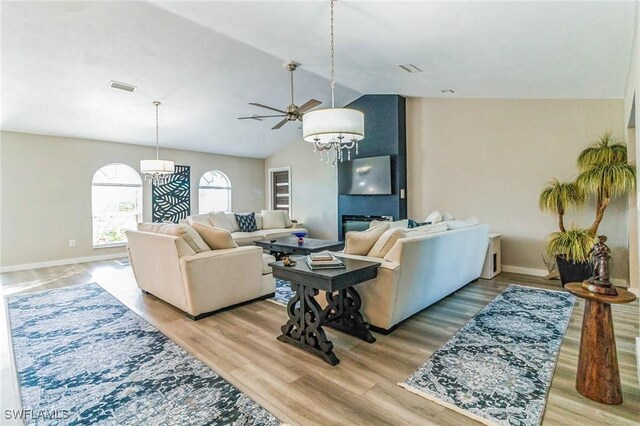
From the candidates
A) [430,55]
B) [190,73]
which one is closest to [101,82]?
[190,73]

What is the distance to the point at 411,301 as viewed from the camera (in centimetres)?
307

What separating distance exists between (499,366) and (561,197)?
3.09 m

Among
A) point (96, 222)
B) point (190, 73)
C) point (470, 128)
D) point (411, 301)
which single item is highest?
point (190, 73)

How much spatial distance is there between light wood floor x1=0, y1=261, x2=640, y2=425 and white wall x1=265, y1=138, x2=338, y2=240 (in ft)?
14.2

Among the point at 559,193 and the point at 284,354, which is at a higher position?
the point at 559,193

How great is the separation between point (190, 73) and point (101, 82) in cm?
119

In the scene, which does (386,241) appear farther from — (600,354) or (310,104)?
(310,104)

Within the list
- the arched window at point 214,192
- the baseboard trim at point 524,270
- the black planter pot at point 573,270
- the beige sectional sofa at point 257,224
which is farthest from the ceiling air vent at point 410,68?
the arched window at point 214,192

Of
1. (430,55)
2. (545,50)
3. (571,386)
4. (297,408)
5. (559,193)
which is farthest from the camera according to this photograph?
(559,193)

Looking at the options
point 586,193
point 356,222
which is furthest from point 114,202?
point 586,193

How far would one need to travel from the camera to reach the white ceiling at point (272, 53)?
2705 mm

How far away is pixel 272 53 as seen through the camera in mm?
4375

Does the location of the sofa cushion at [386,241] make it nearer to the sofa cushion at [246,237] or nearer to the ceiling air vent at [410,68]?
the ceiling air vent at [410,68]

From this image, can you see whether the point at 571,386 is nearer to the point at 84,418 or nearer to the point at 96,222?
the point at 84,418
